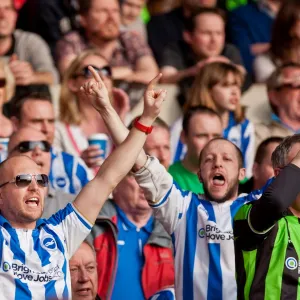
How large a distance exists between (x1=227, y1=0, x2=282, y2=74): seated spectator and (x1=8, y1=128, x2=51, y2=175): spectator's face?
3529 millimetres

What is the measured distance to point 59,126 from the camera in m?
8.37

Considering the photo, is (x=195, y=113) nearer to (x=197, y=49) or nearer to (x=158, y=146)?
(x=158, y=146)

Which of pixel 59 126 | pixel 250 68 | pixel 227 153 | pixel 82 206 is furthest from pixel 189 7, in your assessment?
pixel 82 206

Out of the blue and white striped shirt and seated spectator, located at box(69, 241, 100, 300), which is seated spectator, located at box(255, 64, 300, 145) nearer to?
seated spectator, located at box(69, 241, 100, 300)

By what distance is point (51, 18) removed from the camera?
986 centimetres

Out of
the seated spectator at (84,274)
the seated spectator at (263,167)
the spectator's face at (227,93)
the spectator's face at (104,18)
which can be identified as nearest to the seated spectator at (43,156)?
the seated spectator at (84,274)

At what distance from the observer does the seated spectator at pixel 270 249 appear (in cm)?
539

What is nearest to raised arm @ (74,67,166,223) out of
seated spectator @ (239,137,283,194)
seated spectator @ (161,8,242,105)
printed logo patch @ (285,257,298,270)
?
printed logo patch @ (285,257,298,270)

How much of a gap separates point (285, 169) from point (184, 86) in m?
4.24

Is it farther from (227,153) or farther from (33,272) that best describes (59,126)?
(33,272)

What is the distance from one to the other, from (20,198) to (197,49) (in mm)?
4321

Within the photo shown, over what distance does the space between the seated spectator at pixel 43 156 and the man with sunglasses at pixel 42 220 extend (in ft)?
3.91

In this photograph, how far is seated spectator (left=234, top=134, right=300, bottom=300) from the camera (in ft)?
17.7

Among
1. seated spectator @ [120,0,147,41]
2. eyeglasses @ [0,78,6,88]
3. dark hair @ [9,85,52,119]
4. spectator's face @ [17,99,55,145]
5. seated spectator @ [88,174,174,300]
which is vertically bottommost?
seated spectator @ [88,174,174,300]
